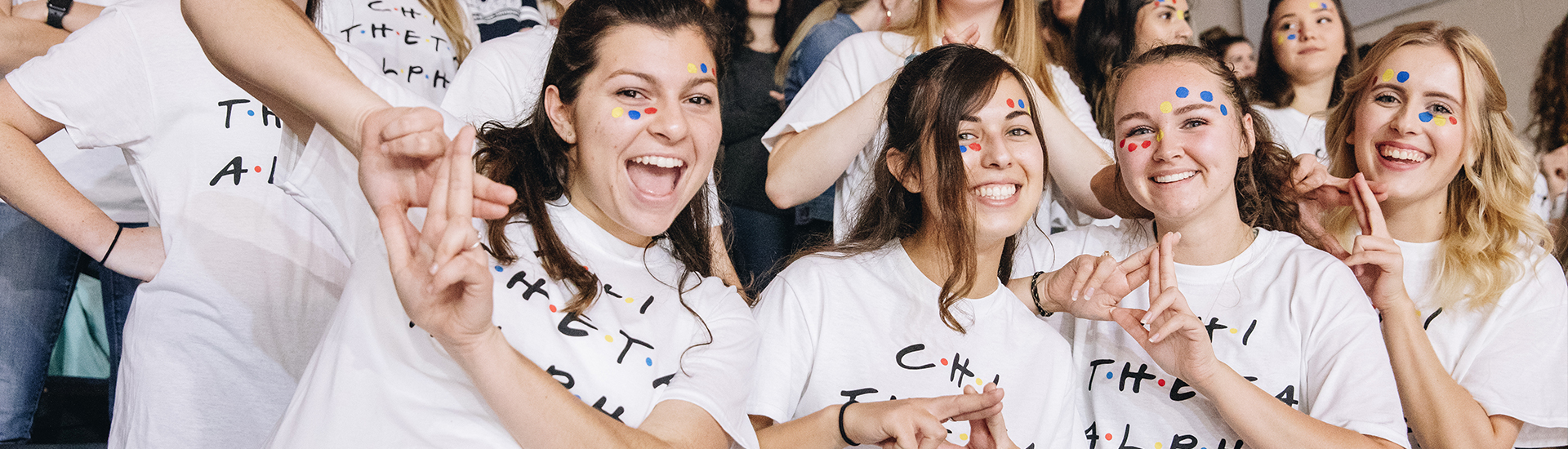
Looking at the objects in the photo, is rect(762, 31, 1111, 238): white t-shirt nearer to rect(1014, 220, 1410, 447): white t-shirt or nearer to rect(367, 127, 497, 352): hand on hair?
rect(1014, 220, 1410, 447): white t-shirt

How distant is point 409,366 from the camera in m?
1.25

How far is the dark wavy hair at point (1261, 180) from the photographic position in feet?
6.53

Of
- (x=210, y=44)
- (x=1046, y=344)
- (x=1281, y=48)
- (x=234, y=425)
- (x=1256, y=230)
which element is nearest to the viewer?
(x=210, y=44)

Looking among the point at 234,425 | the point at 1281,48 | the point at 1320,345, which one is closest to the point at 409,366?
the point at 234,425

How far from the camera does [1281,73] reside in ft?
9.95

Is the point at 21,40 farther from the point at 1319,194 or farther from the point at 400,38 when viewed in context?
the point at 1319,194

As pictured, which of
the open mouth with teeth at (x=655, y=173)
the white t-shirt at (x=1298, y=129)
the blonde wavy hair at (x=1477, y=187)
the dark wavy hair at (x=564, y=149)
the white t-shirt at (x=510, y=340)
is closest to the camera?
the white t-shirt at (x=510, y=340)

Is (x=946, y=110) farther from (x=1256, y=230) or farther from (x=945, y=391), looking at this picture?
Answer: (x=1256, y=230)

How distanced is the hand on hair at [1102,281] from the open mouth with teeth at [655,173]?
694 millimetres

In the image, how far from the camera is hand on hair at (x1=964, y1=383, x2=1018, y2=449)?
151cm

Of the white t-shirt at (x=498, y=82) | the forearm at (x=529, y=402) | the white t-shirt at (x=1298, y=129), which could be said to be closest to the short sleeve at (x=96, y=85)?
the white t-shirt at (x=498, y=82)

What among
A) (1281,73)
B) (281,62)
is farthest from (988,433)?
(1281,73)

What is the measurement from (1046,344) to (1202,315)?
0.31m

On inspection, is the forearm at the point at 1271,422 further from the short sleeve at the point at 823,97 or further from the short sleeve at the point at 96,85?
the short sleeve at the point at 96,85
